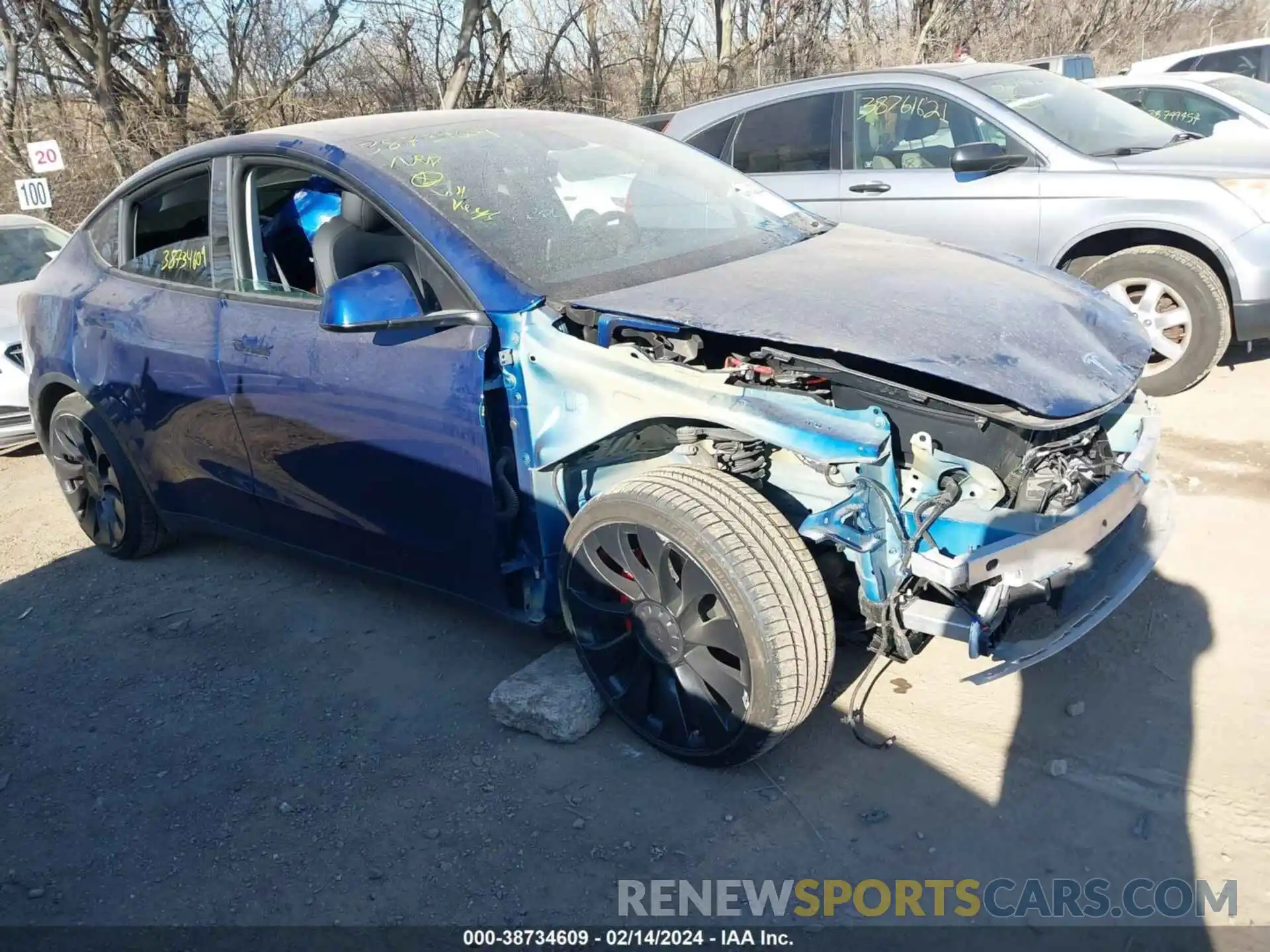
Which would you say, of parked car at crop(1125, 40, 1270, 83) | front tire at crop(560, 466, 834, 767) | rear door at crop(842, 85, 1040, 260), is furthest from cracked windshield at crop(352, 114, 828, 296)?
parked car at crop(1125, 40, 1270, 83)

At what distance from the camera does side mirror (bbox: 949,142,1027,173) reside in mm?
5559

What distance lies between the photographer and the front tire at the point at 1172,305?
539 cm

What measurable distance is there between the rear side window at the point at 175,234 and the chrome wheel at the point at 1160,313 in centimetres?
447

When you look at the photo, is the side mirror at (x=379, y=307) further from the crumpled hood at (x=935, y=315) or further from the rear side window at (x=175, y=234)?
the rear side window at (x=175, y=234)

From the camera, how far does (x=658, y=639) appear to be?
9.45ft

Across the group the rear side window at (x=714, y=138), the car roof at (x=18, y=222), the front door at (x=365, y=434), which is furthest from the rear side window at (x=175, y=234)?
the car roof at (x=18, y=222)

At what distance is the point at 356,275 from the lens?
293cm

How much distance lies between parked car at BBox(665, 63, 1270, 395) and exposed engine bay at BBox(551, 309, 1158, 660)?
98.6 inches

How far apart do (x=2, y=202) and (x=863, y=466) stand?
1551cm

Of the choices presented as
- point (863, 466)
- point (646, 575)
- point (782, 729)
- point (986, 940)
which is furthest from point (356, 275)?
point (986, 940)

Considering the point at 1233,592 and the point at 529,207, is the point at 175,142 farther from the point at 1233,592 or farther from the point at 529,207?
the point at 1233,592

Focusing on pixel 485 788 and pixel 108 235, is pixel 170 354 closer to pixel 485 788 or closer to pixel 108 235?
pixel 108 235

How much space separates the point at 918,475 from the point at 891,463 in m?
0.19

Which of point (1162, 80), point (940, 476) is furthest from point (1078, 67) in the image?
point (940, 476)
